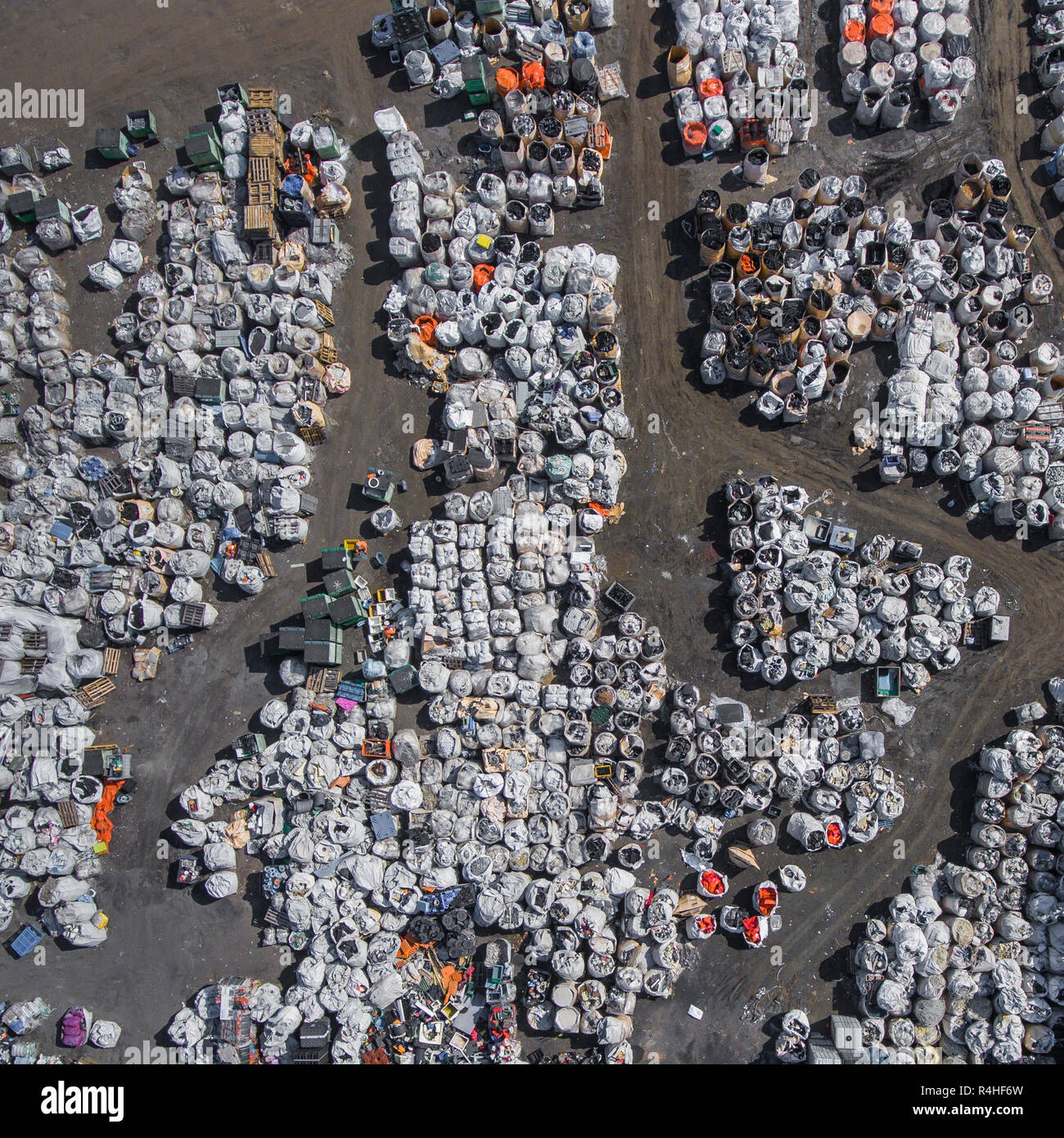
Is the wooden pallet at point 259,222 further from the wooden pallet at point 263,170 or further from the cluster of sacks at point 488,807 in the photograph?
the cluster of sacks at point 488,807

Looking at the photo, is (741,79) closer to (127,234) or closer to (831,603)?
(831,603)

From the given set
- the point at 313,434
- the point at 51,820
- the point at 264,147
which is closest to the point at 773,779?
the point at 313,434

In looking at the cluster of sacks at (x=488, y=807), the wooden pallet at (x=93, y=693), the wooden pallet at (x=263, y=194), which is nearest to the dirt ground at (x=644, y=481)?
the wooden pallet at (x=93, y=693)

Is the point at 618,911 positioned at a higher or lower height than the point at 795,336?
lower

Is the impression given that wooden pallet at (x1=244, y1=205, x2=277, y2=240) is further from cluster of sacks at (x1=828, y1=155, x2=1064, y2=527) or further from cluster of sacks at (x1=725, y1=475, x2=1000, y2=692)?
cluster of sacks at (x1=828, y1=155, x2=1064, y2=527)

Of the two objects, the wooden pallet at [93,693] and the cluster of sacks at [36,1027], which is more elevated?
the wooden pallet at [93,693]

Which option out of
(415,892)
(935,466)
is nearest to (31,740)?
(415,892)
